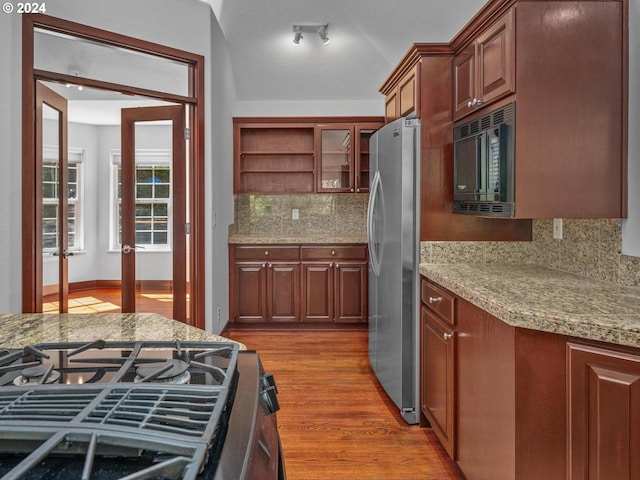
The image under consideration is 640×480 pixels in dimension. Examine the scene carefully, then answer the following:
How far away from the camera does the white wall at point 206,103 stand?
8.62 ft

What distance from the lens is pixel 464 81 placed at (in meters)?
2.60

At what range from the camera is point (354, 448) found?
2494 mm

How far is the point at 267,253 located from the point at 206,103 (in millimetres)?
1683

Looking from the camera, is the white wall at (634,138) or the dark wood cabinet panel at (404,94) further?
the dark wood cabinet panel at (404,94)

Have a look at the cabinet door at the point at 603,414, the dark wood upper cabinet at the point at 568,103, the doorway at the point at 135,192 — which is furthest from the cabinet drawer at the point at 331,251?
the cabinet door at the point at 603,414

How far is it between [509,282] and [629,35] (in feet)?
3.83

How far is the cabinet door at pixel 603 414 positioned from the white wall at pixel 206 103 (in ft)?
9.17

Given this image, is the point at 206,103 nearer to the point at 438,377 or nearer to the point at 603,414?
the point at 438,377

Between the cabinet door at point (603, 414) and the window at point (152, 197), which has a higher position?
the window at point (152, 197)

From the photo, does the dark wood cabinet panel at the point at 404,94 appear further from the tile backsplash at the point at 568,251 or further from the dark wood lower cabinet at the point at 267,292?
the dark wood lower cabinet at the point at 267,292

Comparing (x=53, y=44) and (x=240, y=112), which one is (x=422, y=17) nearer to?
(x=240, y=112)

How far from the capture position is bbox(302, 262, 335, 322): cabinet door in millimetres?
4879

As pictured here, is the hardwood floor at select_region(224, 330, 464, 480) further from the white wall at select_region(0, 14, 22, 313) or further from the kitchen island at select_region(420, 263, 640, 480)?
the white wall at select_region(0, 14, 22, 313)

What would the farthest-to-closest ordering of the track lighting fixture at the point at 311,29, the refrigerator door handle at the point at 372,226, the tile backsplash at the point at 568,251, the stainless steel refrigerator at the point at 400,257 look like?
the track lighting fixture at the point at 311,29
the refrigerator door handle at the point at 372,226
the stainless steel refrigerator at the point at 400,257
the tile backsplash at the point at 568,251
